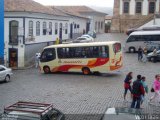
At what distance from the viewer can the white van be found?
4025 centimetres

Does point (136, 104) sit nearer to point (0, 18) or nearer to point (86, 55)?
point (86, 55)

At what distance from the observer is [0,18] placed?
34.3 m

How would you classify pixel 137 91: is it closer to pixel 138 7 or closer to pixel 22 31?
pixel 22 31

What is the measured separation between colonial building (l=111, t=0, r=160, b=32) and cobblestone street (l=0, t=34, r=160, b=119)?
110ft

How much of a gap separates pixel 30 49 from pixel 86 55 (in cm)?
1205

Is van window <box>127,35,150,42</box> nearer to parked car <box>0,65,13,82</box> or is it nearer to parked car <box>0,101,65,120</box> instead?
parked car <box>0,65,13,82</box>

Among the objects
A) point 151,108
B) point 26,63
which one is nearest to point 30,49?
point 26,63

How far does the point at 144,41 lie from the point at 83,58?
1347cm

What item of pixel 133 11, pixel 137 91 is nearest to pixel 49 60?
pixel 137 91

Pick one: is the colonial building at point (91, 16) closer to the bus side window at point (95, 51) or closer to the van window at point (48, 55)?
the van window at point (48, 55)

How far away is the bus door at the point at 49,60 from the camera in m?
30.9

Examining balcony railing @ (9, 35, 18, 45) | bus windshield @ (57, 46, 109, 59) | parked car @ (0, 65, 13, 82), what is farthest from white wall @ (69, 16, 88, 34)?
parked car @ (0, 65, 13, 82)

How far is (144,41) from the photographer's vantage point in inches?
1614

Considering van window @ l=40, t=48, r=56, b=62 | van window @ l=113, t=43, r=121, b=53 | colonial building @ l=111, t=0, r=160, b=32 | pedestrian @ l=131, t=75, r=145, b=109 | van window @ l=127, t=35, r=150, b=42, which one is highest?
colonial building @ l=111, t=0, r=160, b=32
